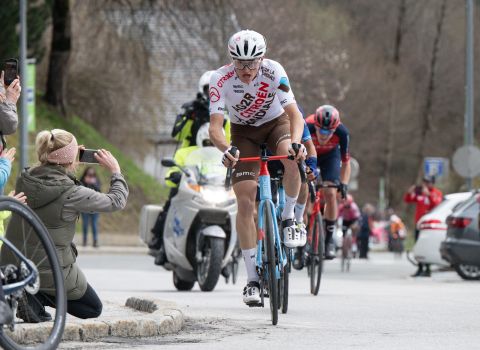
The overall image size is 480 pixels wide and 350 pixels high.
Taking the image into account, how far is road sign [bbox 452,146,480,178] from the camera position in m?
32.0

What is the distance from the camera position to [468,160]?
32125 millimetres

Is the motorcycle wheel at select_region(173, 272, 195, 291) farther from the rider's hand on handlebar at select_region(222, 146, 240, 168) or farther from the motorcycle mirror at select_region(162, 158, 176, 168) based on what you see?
the rider's hand on handlebar at select_region(222, 146, 240, 168)

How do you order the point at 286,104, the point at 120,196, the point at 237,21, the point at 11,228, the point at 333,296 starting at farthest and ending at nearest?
the point at 237,21, the point at 333,296, the point at 286,104, the point at 120,196, the point at 11,228

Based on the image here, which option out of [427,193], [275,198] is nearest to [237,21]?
[427,193]

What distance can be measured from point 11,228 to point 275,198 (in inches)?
180

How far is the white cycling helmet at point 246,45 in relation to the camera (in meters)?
11.0

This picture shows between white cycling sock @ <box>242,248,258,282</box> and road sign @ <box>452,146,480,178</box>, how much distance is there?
2111 cm

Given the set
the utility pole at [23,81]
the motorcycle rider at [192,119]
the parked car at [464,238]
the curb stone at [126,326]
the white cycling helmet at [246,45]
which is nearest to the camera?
the curb stone at [126,326]

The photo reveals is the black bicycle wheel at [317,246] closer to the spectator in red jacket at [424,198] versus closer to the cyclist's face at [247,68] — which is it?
the cyclist's face at [247,68]

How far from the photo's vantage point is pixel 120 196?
888 centimetres

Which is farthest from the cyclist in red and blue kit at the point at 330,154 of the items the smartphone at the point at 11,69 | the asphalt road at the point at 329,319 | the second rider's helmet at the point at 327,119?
the smartphone at the point at 11,69

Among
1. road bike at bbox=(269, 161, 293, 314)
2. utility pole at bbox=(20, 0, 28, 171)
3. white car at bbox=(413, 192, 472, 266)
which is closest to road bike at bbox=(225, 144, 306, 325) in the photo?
road bike at bbox=(269, 161, 293, 314)

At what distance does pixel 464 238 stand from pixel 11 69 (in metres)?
13.5

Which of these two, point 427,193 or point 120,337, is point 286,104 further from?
point 427,193
